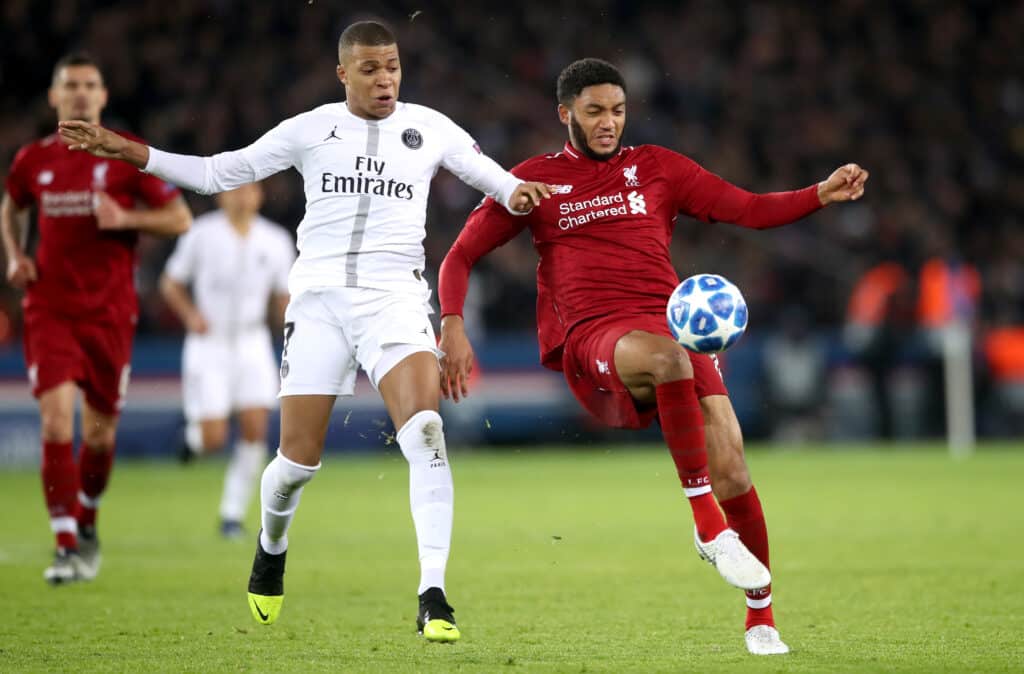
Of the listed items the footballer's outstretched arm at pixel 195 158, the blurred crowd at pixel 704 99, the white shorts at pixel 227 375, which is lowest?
the white shorts at pixel 227 375

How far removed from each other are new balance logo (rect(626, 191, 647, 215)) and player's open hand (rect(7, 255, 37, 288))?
367cm

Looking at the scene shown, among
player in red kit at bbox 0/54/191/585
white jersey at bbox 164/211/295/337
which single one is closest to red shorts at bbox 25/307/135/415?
player in red kit at bbox 0/54/191/585

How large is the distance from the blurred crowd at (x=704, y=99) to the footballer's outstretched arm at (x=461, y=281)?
13.3 m

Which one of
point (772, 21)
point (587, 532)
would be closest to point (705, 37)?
point (772, 21)

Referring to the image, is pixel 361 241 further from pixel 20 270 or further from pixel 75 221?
pixel 75 221

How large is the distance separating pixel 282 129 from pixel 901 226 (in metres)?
18.2

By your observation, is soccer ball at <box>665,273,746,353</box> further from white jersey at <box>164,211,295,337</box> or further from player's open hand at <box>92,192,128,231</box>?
white jersey at <box>164,211,295,337</box>

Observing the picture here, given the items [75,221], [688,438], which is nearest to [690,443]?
[688,438]

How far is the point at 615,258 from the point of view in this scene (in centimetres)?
689

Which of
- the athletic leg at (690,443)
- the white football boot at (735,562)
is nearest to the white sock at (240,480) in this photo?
the athletic leg at (690,443)

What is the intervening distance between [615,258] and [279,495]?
5.82 feet

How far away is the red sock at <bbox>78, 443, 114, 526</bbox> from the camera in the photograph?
9.32 metres

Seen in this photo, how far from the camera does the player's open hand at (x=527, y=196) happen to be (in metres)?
6.56

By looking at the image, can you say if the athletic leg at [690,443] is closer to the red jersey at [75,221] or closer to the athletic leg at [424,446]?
the athletic leg at [424,446]
